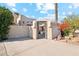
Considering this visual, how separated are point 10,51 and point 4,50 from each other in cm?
34

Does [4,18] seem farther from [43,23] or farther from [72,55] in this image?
[72,55]

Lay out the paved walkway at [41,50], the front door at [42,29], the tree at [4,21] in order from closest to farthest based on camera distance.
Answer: the paved walkway at [41,50] → the front door at [42,29] → the tree at [4,21]

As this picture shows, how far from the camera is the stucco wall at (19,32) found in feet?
35.2

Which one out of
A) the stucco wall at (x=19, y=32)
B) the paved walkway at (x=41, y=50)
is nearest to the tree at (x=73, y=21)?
the stucco wall at (x=19, y=32)

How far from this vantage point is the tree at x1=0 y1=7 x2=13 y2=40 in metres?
10.7

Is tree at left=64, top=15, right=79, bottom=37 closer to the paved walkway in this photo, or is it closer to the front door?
the front door

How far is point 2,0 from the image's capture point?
7.45 m

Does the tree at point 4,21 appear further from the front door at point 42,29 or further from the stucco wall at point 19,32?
the front door at point 42,29

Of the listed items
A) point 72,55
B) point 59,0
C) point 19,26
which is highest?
point 59,0

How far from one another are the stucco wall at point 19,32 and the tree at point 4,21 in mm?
273

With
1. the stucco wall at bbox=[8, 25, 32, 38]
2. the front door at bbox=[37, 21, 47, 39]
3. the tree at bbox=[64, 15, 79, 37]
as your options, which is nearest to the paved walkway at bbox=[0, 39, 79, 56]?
the front door at bbox=[37, 21, 47, 39]

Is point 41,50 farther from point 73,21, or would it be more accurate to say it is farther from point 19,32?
point 73,21

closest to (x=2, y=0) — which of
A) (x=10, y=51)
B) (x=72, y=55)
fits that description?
(x=10, y=51)

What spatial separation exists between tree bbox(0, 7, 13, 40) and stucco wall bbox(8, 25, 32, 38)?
0.90 ft
